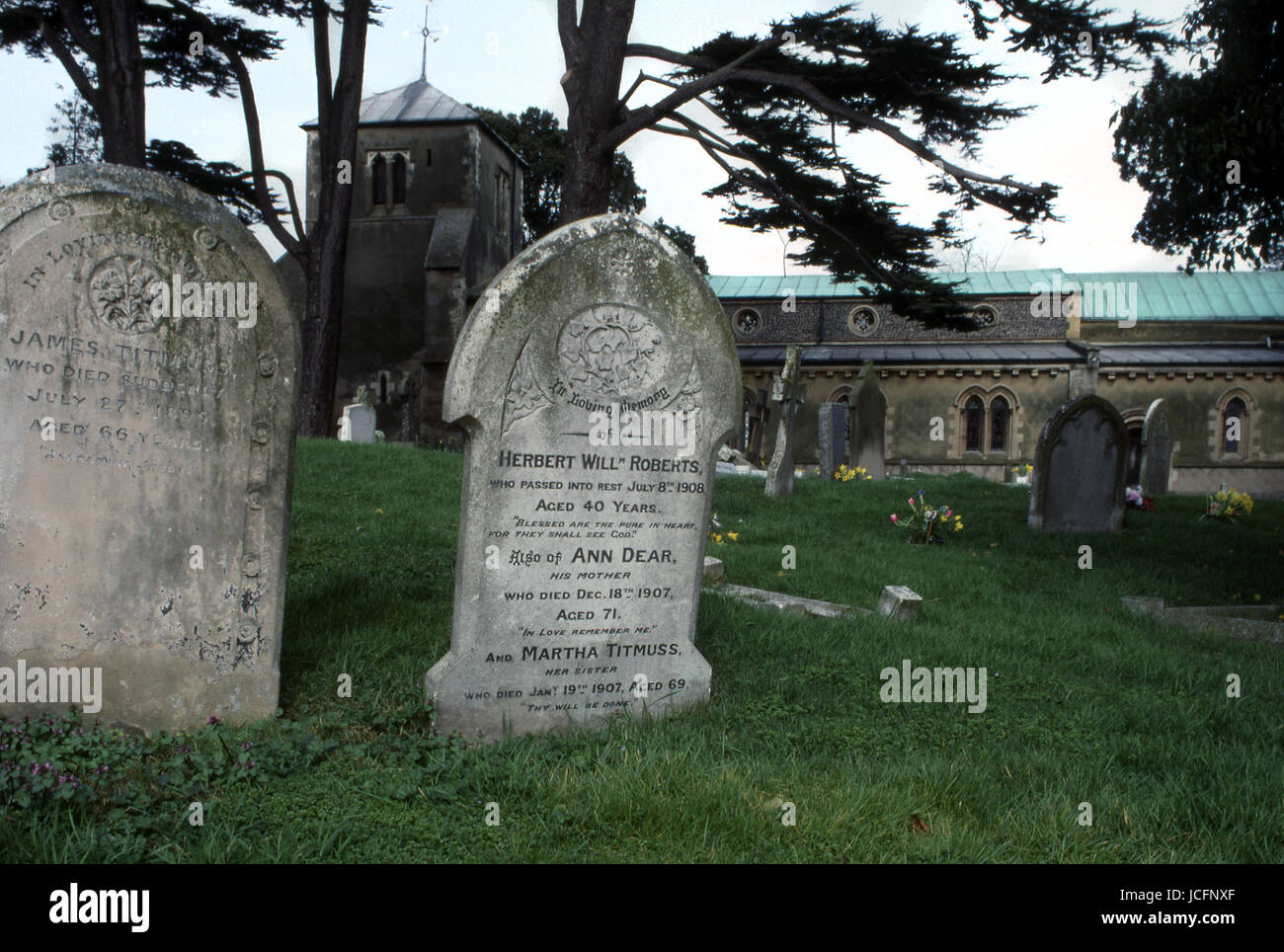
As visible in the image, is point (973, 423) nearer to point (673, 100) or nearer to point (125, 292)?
point (673, 100)

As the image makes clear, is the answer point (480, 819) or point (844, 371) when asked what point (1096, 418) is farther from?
point (844, 371)

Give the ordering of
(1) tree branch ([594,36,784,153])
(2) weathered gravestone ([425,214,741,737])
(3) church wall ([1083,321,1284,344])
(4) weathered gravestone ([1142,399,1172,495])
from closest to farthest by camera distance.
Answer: (2) weathered gravestone ([425,214,741,737])
(1) tree branch ([594,36,784,153])
(4) weathered gravestone ([1142,399,1172,495])
(3) church wall ([1083,321,1284,344])

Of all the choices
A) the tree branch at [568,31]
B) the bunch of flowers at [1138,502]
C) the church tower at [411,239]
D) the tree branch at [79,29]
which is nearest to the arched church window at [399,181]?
the church tower at [411,239]

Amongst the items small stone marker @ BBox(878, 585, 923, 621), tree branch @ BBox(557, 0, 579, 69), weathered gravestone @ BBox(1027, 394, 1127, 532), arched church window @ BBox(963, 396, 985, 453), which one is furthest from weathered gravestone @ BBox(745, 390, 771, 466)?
small stone marker @ BBox(878, 585, 923, 621)

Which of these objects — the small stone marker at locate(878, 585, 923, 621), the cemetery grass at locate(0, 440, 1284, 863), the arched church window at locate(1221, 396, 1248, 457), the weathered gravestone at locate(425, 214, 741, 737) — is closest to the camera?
the cemetery grass at locate(0, 440, 1284, 863)

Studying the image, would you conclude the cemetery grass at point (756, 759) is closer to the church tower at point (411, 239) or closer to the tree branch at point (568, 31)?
the tree branch at point (568, 31)

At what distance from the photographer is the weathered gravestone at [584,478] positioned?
13.7 ft

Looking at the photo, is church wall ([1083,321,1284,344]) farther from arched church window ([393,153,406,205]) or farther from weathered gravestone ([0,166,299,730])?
weathered gravestone ([0,166,299,730])

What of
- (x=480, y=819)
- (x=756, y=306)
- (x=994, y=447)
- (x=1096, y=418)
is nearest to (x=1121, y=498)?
(x=1096, y=418)

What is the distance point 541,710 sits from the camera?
14.3ft

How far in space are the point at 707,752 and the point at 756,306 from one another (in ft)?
106

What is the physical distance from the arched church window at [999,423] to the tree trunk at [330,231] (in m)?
20.7

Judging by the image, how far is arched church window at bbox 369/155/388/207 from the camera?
1179 inches

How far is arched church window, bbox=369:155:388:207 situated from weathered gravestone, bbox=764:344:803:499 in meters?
19.5
